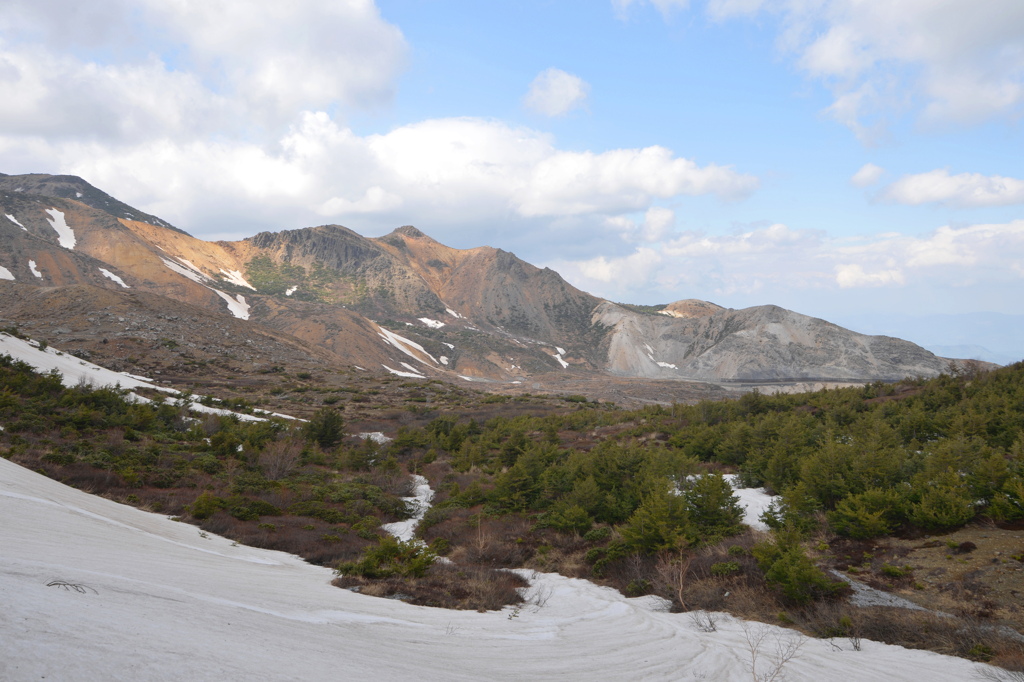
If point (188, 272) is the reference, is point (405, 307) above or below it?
below

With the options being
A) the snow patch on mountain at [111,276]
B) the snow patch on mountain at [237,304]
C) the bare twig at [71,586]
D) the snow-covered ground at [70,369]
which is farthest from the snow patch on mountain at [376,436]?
the snow patch on mountain at [111,276]

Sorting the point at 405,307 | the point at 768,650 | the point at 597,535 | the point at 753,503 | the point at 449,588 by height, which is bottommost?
the point at 597,535

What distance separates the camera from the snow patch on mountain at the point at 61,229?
9956cm

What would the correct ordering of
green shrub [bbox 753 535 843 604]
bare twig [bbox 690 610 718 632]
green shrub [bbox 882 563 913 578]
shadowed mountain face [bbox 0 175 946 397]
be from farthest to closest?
shadowed mountain face [bbox 0 175 946 397] → green shrub [bbox 882 563 913 578] → green shrub [bbox 753 535 843 604] → bare twig [bbox 690 610 718 632]

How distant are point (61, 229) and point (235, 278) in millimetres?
33433

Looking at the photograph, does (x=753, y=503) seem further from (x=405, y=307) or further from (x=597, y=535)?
(x=405, y=307)

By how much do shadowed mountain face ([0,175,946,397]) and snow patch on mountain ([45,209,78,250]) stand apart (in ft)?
1.17

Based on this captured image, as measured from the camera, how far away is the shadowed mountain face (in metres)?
80.8

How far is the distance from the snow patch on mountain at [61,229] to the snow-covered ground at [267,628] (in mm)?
122037

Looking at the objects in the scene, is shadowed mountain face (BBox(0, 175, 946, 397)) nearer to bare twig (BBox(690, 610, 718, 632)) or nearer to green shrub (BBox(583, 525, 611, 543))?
green shrub (BBox(583, 525, 611, 543))

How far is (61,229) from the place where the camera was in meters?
103

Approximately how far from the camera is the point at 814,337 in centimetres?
9206

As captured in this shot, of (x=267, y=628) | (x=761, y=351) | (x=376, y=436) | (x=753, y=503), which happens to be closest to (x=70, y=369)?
(x=376, y=436)

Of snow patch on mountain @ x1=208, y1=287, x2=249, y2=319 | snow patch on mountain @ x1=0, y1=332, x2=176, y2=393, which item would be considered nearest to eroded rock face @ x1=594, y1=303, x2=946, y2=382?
snow patch on mountain @ x1=208, y1=287, x2=249, y2=319
